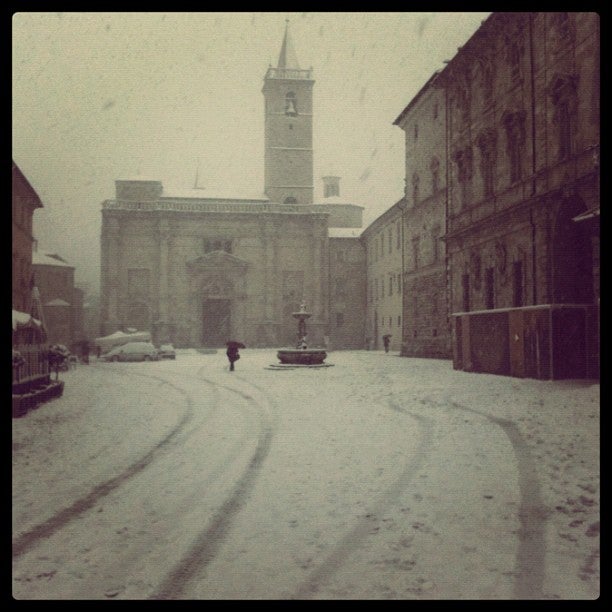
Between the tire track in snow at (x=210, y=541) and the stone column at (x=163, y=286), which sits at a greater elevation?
the stone column at (x=163, y=286)

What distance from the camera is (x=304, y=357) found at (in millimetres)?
22156

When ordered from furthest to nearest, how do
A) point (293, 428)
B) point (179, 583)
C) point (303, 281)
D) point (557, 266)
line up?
point (303, 281)
point (557, 266)
point (293, 428)
point (179, 583)

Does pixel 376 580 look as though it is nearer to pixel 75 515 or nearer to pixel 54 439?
pixel 75 515

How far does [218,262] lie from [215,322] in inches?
177

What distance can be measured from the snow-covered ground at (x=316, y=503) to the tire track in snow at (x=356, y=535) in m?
0.02

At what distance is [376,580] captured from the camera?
3930 millimetres

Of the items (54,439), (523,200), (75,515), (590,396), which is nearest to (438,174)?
(523,200)

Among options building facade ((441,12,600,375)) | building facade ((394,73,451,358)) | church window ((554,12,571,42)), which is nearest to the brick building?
building facade ((441,12,600,375))

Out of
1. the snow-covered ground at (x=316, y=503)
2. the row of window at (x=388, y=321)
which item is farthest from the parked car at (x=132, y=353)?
the snow-covered ground at (x=316, y=503)

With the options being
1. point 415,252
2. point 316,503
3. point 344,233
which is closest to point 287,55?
point 316,503

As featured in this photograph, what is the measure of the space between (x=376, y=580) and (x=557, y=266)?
11.1m

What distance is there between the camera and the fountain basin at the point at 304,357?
72.6 ft

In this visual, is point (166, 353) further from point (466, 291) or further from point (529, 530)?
point (529, 530)

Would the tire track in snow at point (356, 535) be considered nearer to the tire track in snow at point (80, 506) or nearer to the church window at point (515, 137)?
the tire track in snow at point (80, 506)
